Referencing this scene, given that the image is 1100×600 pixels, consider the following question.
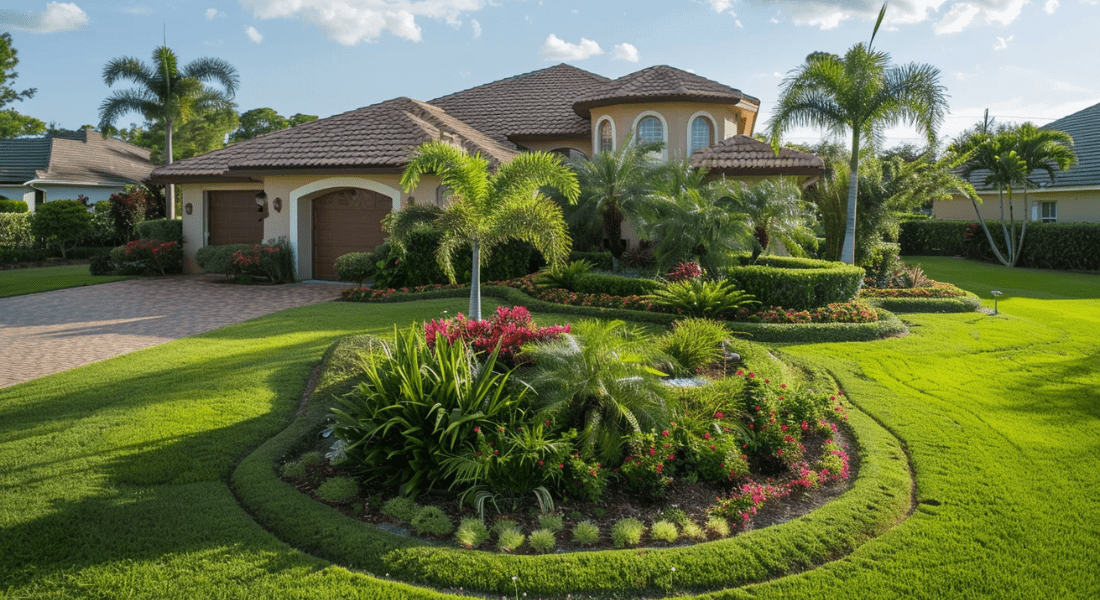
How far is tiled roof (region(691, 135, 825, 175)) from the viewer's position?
68.9 ft

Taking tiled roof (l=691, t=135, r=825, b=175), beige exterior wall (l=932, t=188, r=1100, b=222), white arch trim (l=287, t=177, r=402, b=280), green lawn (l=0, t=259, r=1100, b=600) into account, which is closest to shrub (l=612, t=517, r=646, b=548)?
green lawn (l=0, t=259, r=1100, b=600)

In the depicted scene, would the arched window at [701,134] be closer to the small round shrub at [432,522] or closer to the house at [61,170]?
the small round shrub at [432,522]

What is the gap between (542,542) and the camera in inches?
220

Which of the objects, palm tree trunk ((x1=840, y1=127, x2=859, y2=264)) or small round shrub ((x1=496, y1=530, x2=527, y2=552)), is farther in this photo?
palm tree trunk ((x1=840, y1=127, x2=859, y2=264))

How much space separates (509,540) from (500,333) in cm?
315

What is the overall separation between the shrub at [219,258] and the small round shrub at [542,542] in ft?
54.2

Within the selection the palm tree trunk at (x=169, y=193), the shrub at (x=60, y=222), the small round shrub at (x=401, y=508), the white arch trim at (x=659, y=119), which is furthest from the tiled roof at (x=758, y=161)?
the shrub at (x=60, y=222)

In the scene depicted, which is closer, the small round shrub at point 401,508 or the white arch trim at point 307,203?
the small round shrub at point 401,508

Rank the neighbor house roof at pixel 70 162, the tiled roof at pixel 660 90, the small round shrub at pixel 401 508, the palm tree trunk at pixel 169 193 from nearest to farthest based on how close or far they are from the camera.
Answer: the small round shrub at pixel 401 508, the tiled roof at pixel 660 90, the palm tree trunk at pixel 169 193, the neighbor house roof at pixel 70 162

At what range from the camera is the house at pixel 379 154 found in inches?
770

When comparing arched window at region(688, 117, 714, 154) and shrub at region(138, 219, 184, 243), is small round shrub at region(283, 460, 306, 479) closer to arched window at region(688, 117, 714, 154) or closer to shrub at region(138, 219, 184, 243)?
shrub at region(138, 219, 184, 243)

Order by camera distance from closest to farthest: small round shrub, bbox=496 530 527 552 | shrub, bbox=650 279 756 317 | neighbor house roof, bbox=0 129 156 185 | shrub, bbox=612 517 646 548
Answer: small round shrub, bbox=496 530 527 552, shrub, bbox=612 517 646 548, shrub, bbox=650 279 756 317, neighbor house roof, bbox=0 129 156 185

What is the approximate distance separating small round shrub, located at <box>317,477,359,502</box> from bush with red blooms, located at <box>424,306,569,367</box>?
73.3 inches

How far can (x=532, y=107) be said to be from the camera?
27438 millimetres
